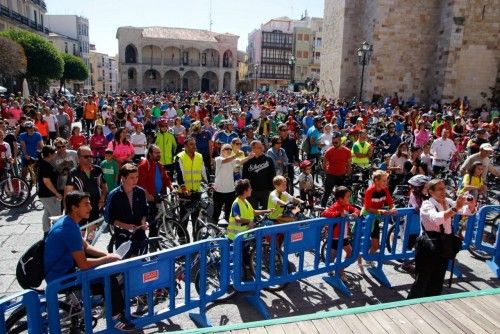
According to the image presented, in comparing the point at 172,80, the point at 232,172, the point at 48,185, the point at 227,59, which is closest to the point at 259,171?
the point at 232,172

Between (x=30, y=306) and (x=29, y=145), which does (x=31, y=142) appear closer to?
(x=29, y=145)

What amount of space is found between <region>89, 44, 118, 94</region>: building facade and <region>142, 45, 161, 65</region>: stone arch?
1191cm

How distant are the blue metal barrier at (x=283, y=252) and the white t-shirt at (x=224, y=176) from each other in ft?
4.88

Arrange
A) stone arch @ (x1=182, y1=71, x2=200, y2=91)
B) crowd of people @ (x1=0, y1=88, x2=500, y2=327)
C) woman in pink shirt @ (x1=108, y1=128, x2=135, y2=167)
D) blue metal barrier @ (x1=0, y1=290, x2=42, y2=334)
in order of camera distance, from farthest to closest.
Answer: stone arch @ (x1=182, y1=71, x2=200, y2=91), woman in pink shirt @ (x1=108, y1=128, x2=135, y2=167), crowd of people @ (x1=0, y1=88, x2=500, y2=327), blue metal barrier @ (x1=0, y1=290, x2=42, y2=334)

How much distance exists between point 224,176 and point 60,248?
3.14 m

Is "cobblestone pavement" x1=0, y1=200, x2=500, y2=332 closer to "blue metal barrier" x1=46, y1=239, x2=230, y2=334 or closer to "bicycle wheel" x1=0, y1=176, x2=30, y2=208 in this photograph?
"blue metal barrier" x1=46, y1=239, x2=230, y2=334

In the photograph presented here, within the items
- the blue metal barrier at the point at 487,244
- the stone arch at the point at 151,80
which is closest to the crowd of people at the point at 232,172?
the blue metal barrier at the point at 487,244

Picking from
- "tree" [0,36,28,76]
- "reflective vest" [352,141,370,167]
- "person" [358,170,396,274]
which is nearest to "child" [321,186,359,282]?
"person" [358,170,396,274]

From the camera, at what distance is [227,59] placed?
69.4 meters

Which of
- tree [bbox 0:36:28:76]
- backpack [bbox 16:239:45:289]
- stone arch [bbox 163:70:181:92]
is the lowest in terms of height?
backpack [bbox 16:239:45:289]

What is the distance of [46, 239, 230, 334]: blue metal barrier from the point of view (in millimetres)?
3355

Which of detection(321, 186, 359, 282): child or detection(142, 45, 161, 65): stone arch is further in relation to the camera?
detection(142, 45, 161, 65): stone arch

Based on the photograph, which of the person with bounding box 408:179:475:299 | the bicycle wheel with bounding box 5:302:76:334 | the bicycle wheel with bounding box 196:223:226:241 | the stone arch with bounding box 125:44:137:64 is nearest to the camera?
the bicycle wheel with bounding box 5:302:76:334

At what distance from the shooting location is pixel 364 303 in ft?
16.0
